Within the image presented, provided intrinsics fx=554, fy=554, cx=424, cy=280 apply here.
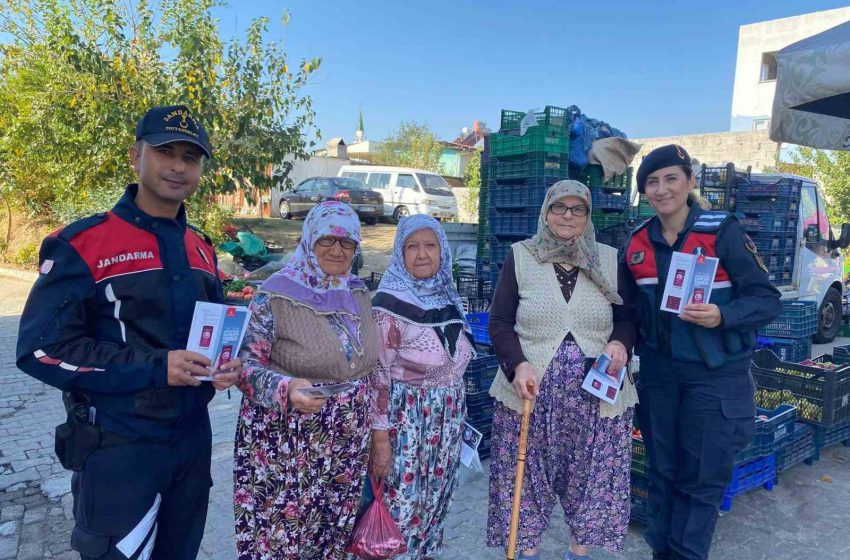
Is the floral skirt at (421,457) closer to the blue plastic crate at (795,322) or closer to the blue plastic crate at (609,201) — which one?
the blue plastic crate at (795,322)

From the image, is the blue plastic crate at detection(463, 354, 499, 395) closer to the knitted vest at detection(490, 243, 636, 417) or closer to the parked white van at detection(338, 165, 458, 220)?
the knitted vest at detection(490, 243, 636, 417)

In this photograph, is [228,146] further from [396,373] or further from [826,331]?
[826,331]

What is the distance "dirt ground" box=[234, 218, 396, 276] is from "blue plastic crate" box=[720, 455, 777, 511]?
27.3 feet

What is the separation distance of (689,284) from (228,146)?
7581 mm

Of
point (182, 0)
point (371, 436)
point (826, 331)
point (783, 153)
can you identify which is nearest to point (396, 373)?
point (371, 436)

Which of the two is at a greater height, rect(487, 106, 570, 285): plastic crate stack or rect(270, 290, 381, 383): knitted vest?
rect(487, 106, 570, 285): plastic crate stack

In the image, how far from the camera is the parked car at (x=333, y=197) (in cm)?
1645

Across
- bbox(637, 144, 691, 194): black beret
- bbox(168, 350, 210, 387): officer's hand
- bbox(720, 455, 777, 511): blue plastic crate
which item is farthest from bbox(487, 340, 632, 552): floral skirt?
bbox(168, 350, 210, 387): officer's hand

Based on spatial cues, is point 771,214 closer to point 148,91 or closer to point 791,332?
point 791,332

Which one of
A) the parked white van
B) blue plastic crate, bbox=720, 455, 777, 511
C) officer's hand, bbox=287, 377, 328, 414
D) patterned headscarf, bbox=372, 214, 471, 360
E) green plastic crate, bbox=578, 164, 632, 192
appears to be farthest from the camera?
the parked white van

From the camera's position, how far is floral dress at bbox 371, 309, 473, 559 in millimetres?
2582

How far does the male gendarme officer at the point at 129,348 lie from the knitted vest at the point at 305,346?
0.33 m

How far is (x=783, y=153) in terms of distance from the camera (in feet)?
55.8

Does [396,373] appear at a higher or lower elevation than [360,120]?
lower
